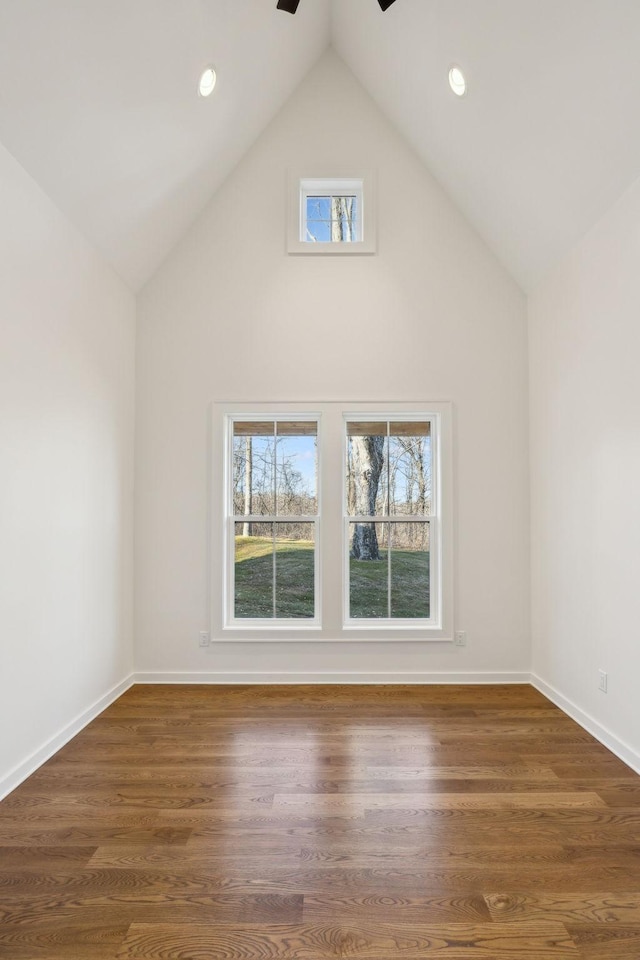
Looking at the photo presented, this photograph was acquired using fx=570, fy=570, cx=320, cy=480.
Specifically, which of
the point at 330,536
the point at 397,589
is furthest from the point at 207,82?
the point at 397,589

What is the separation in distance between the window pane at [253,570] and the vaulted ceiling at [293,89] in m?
2.06

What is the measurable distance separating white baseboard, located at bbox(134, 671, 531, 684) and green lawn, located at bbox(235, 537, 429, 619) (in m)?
0.44

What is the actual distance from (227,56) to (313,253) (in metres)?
1.31

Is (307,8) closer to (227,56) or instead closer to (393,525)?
(227,56)

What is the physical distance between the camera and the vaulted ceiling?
8.16 ft

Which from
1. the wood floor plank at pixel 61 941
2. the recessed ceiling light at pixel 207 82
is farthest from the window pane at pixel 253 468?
the wood floor plank at pixel 61 941

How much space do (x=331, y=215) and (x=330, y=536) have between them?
8.08ft

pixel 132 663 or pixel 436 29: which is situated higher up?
pixel 436 29

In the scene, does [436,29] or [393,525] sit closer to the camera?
[436,29]

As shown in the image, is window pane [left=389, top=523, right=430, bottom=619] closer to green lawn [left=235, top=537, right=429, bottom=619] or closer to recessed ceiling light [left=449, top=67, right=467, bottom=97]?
green lawn [left=235, top=537, right=429, bottom=619]

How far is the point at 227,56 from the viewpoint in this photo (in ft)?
10.7

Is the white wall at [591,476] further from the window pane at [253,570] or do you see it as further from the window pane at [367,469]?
the window pane at [253,570]

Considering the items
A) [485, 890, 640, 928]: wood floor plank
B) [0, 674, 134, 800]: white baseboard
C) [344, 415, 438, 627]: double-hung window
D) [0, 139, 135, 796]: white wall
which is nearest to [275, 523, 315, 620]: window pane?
[344, 415, 438, 627]: double-hung window

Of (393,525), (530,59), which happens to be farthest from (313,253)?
(393,525)
